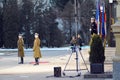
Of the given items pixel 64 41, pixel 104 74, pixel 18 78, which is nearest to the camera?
pixel 104 74

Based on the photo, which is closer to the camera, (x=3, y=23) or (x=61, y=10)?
(x=3, y=23)

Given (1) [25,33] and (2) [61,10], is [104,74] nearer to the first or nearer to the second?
(1) [25,33]

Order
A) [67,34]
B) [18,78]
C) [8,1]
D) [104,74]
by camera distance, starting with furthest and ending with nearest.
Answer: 1. [67,34]
2. [8,1]
3. [18,78]
4. [104,74]

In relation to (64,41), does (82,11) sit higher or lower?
higher

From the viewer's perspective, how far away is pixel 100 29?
20.2 metres

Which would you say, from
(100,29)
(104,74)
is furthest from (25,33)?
(104,74)

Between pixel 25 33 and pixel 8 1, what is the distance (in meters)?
4.74

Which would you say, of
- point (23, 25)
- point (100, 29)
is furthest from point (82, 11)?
point (100, 29)

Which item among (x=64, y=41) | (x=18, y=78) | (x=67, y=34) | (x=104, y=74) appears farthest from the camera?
(x=67, y=34)

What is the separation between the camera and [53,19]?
61.2 m

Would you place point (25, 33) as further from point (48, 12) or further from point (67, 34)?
point (67, 34)

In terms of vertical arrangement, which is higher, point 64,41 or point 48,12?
point 48,12

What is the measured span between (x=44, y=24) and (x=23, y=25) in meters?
2.80

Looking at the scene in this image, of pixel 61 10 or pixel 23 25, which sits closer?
pixel 23 25
